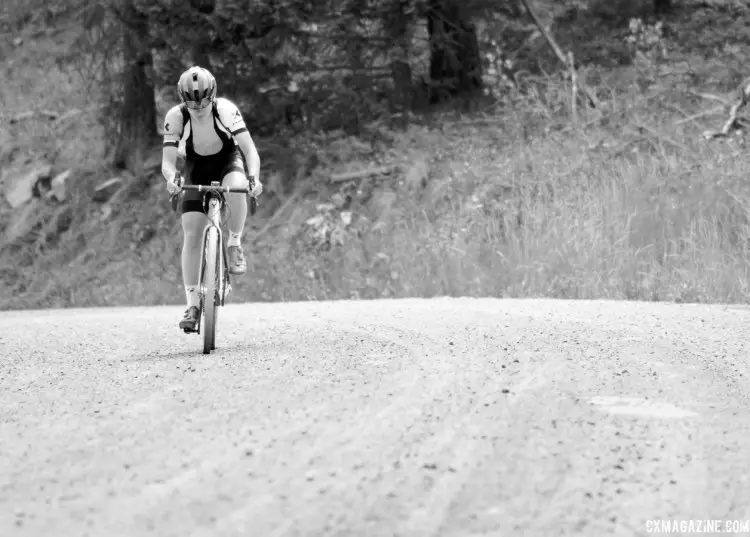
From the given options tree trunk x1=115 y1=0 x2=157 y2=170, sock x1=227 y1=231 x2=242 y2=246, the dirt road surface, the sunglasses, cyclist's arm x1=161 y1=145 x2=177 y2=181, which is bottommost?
the dirt road surface

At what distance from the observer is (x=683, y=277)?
1294 centimetres

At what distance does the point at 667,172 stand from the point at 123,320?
7.14 metres

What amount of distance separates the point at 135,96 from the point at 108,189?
1.77 metres

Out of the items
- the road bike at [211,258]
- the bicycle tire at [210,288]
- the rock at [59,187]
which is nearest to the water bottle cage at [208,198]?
the road bike at [211,258]

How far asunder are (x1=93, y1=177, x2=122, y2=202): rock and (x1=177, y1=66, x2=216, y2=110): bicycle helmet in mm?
12351

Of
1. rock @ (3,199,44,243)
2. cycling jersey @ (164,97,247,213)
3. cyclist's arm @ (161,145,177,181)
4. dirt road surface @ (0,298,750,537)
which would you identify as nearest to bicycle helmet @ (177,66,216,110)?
cycling jersey @ (164,97,247,213)

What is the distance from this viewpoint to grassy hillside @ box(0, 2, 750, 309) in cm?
1385

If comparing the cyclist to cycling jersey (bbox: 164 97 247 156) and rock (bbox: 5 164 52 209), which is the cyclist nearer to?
cycling jersey (bbox: 164 97 247 156)

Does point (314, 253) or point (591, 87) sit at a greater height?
point (591, 87)

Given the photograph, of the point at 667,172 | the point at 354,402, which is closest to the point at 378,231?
the point at 667,172

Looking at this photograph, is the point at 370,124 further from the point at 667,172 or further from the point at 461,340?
the point at 461,340

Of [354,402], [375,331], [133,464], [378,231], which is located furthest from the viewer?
[378,231]

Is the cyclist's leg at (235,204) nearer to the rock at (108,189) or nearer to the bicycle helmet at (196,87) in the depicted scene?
the bicycle helmet at (196,87)

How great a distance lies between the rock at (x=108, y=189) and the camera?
20.6m
